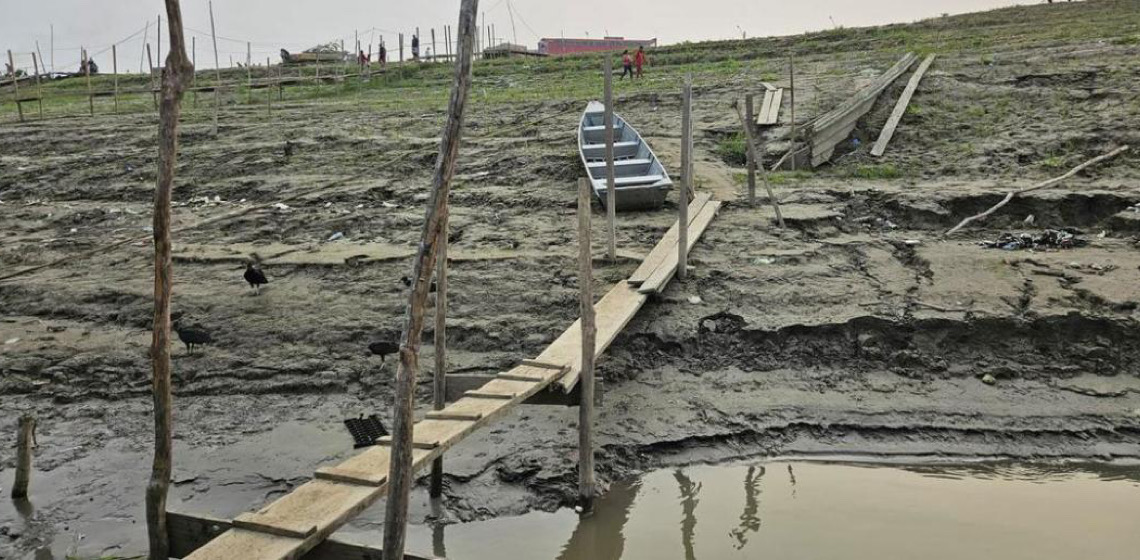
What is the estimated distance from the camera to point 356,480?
393cm

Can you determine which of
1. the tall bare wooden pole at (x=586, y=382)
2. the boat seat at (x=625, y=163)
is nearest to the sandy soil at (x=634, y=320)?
the tall bare wooden pole at (x=586, y=382)

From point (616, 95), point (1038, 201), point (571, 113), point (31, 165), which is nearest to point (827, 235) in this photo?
point (1038, 201)

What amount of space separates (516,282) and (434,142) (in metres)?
5.99

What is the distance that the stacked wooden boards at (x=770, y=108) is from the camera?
42.4 feet

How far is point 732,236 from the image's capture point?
9.15 metres

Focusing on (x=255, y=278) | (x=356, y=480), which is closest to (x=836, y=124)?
(x=255, y=278)

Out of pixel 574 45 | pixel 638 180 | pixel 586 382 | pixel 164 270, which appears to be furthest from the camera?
pixel 574 45

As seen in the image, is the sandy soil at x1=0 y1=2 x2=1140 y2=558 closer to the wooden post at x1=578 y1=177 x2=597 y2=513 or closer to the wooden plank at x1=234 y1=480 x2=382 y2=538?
the wooden post at x1=578 y1=177 x2=597 y2=513

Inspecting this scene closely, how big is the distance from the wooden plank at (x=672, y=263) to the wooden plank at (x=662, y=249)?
3.1 inches

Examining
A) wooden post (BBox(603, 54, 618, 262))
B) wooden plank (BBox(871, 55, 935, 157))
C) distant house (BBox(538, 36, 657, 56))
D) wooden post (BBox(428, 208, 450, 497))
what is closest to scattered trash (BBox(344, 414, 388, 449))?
wooden post (BBox(428, 208, 450, 497))

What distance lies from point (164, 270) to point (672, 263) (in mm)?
4894

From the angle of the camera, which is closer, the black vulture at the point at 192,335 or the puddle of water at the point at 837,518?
the puddle of water at the point at 837,518

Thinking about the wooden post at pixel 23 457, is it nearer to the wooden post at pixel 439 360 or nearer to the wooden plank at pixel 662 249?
the wooden post at pixel 439 360

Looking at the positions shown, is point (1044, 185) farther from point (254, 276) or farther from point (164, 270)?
point (164, 270)
